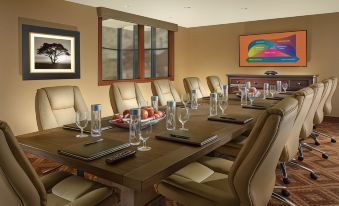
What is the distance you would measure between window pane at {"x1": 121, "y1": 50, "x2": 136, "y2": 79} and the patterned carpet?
3.06 metres

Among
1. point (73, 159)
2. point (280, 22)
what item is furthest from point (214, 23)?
point (73, 159)

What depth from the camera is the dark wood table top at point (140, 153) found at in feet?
3.70

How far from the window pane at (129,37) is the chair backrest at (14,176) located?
Answer: 5.30 meters

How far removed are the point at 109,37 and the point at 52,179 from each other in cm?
451

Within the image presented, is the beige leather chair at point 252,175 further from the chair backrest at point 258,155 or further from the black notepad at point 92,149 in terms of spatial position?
the black notepad at point 92,149

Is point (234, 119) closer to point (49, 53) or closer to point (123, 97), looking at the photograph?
point (123, 97)

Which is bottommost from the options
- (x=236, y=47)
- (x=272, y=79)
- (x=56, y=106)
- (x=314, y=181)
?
(x=314, y=181)

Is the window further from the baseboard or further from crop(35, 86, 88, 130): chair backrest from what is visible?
the baseboard

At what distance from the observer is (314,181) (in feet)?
8.92

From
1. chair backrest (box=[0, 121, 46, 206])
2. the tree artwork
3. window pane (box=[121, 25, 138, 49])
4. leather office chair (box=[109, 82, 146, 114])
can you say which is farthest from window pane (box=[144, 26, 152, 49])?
chair backrest (box=[0, 121, 46, 206])

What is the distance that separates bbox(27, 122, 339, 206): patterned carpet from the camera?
7.62 ft

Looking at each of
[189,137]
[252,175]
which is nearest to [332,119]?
[189,137]

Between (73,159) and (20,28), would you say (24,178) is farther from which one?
(20,28)

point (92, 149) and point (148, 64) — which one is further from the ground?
point (148, 64)
